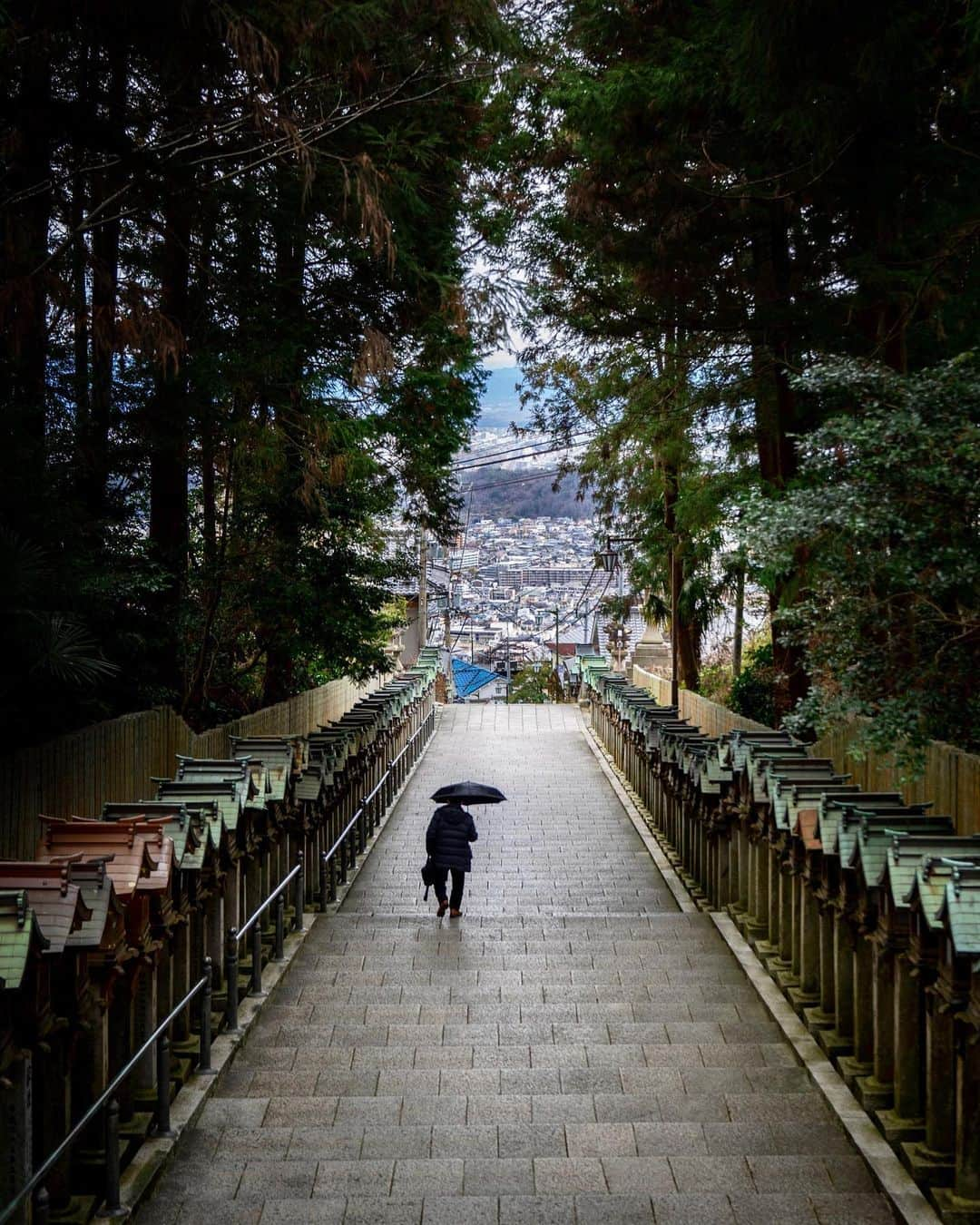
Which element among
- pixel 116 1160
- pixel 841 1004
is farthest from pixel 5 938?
pixel 841 1004

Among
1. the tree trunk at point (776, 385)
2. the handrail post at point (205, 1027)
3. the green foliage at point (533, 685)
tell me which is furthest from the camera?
the green foliage at point (533, 685)

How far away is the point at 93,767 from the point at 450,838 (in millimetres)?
4310

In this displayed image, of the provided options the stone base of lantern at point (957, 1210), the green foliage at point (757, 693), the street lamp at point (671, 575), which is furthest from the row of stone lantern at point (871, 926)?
the street lamp at point (671, 575)

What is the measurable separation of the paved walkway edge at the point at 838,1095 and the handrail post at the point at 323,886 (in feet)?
12.6

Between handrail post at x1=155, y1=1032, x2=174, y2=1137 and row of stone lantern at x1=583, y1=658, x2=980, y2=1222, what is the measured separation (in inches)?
144

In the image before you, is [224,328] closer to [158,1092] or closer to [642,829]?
[642,829]

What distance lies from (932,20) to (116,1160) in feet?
31.1

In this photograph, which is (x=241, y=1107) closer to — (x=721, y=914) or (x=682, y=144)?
(x=721, y=914)

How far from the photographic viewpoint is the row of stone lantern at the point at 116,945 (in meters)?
5.18

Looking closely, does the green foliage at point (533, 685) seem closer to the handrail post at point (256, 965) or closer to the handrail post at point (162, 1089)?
the handrail post at point (256, 965)

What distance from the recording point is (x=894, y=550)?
8.70 metres

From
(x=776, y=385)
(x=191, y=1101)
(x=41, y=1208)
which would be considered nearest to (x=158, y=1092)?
(x=191, y=1101)

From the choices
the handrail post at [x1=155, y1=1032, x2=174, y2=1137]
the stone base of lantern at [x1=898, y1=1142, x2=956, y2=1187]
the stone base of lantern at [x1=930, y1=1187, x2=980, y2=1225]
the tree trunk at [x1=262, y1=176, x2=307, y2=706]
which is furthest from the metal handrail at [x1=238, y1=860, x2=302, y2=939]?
the tree trunk at [x1=262, y1=176, x2=307, y2=706]

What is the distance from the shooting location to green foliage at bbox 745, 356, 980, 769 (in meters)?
8.30
